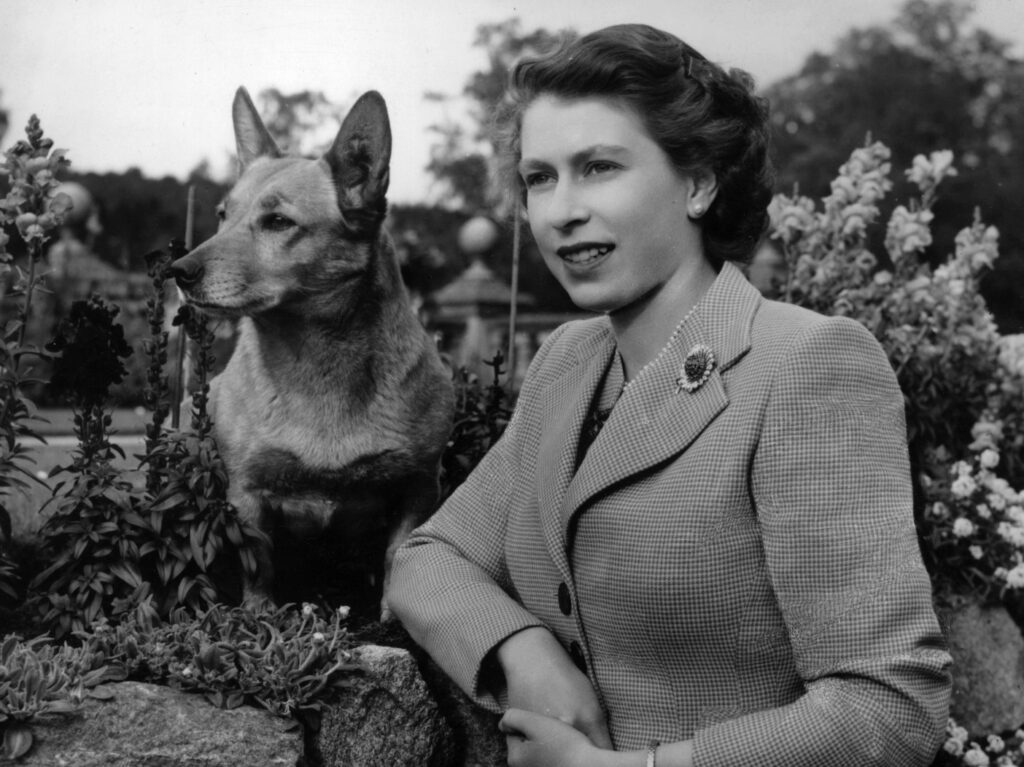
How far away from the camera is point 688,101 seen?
229 cm

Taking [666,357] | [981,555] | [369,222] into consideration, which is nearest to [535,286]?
[981,555]

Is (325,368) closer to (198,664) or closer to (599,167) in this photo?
(198,664)

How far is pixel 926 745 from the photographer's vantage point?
195 centimetres

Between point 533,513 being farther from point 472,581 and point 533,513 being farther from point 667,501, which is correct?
point 667,501

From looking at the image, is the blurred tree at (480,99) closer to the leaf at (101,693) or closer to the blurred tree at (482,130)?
the blurred tree at (482,130)

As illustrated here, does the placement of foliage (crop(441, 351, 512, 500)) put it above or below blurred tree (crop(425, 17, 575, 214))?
below

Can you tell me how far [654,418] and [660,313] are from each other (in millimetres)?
242

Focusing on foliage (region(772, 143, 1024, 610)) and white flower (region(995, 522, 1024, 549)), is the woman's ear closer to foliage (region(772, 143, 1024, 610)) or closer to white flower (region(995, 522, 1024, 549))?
foliage (region(772, 143, 1024, 610))

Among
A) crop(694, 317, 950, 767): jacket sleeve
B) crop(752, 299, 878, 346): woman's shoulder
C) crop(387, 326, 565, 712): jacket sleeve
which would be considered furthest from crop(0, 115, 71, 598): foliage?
crop(694, 317, 950, 767): jacket sleeve

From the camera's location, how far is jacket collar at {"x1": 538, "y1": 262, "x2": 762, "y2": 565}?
2.20 meters

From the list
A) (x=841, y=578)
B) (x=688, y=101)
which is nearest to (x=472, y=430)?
(x=688, y=101)

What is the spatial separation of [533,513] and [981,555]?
3.35m

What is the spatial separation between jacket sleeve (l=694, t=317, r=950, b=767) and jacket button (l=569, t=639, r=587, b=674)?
441 millimetres

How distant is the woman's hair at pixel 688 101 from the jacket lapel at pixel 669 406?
0.13 metres
